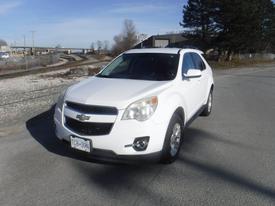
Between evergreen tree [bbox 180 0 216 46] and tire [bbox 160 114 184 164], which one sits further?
evergreen tree [bbox 180 0 216 46]

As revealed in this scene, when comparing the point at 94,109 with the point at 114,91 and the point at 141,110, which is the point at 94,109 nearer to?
the point at 114,91

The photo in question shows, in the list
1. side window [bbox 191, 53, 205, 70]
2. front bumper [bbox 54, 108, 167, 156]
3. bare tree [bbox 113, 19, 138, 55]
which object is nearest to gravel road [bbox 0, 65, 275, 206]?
front bumper [bbox 54, 108, 167, 156]

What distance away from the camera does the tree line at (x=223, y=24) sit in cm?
4056

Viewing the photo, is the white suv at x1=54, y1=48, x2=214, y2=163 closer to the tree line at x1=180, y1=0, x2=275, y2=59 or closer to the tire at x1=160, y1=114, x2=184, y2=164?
the tire at x1=160, y1=114, x2=184, y2=164

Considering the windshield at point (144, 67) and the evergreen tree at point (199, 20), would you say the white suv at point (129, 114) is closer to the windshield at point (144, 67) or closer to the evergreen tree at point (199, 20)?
the windshield at point (144, 67)

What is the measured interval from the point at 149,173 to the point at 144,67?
223cm

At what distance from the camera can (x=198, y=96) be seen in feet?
24.2

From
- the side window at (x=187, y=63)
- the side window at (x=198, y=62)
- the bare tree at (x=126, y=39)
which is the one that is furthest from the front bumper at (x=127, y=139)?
the bare tree at (x=126, y=39)

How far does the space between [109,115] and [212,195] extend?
168cm

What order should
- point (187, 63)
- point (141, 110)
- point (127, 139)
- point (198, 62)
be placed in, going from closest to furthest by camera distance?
point (127, 139) < point (141, 110) < point (187, 63) < point (198, 62)

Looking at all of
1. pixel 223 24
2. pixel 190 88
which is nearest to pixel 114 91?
pixel 190 88

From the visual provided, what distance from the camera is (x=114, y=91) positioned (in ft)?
17.9

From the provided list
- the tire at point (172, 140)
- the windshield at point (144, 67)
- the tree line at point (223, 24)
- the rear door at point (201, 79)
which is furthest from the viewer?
the tree line at point (223, 24)

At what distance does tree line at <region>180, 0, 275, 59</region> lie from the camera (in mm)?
40562
